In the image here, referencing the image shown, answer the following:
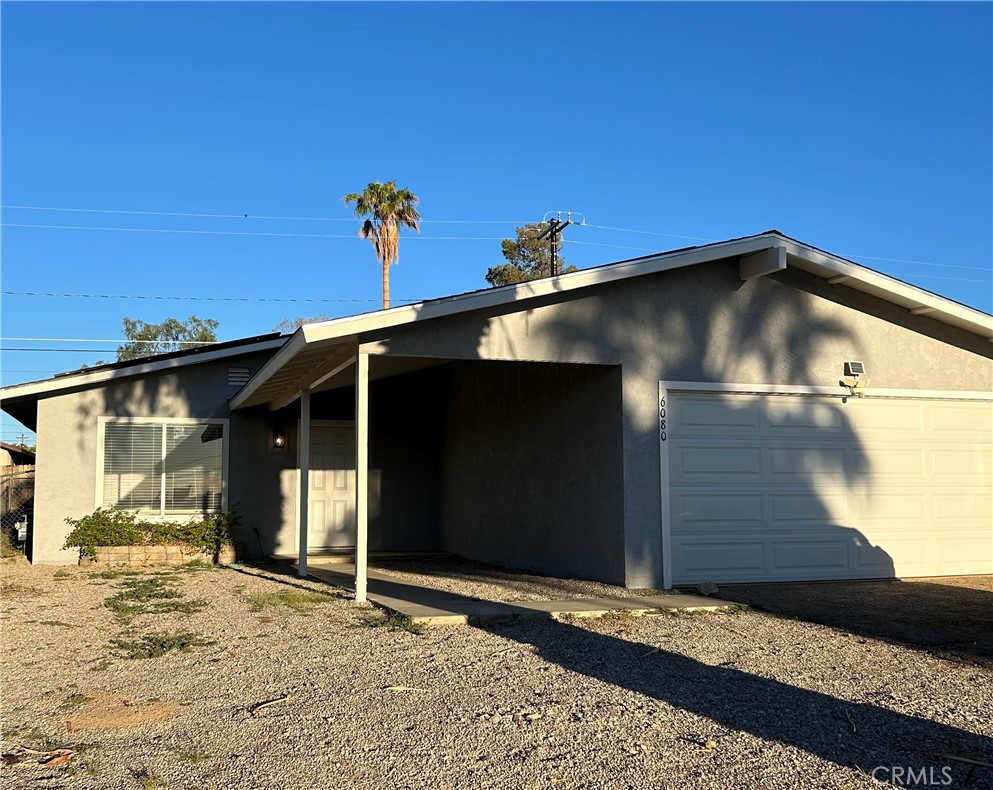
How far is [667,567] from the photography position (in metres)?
9.55

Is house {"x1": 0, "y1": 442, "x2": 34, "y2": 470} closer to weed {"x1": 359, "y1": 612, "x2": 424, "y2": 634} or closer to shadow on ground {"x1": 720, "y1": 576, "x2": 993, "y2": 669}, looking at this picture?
weed {"x1": 359, "y1": 612, "x2": 424, "y2": 634}

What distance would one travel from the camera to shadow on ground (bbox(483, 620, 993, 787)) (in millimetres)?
4164

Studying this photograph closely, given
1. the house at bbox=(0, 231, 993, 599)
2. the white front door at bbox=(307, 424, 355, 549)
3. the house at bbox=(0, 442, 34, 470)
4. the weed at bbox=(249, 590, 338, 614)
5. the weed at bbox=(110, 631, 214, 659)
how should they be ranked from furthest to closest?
the house at bbox=(0, 442, 34, 470), the white front door at bbox=(307, 424, 355, 549), the house at bbox=(0, 231, 993, 599), the weed at bbox=(249, 590, 338, 614), the weed at bbox=(110, 631, 214, 659)

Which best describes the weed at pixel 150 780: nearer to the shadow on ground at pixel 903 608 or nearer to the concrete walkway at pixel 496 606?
the concrete walkway at pixel 496 606

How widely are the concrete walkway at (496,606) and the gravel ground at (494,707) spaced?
301 mm

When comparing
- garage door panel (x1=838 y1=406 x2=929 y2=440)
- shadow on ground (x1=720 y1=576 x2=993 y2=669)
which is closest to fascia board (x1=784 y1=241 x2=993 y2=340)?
garage door panel (x1=838 y1=406 x2=929 y2=440)

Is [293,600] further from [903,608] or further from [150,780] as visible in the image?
[903,608]

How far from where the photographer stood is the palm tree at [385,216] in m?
26.8

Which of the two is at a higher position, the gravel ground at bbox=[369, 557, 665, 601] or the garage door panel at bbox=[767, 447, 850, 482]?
the garage door panel at bbox=[767, 447, 850, 482]

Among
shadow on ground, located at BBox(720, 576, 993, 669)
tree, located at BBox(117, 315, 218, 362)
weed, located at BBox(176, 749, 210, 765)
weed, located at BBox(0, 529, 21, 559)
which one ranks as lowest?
weed, located at BBox(176, 749, 210, 765)

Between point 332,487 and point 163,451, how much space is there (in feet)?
9.36

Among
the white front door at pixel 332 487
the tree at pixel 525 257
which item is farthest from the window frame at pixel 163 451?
the tree at pixel 525 257

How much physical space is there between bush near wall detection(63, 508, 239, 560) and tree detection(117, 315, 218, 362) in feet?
116

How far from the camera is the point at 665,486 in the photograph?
9.64 metres
